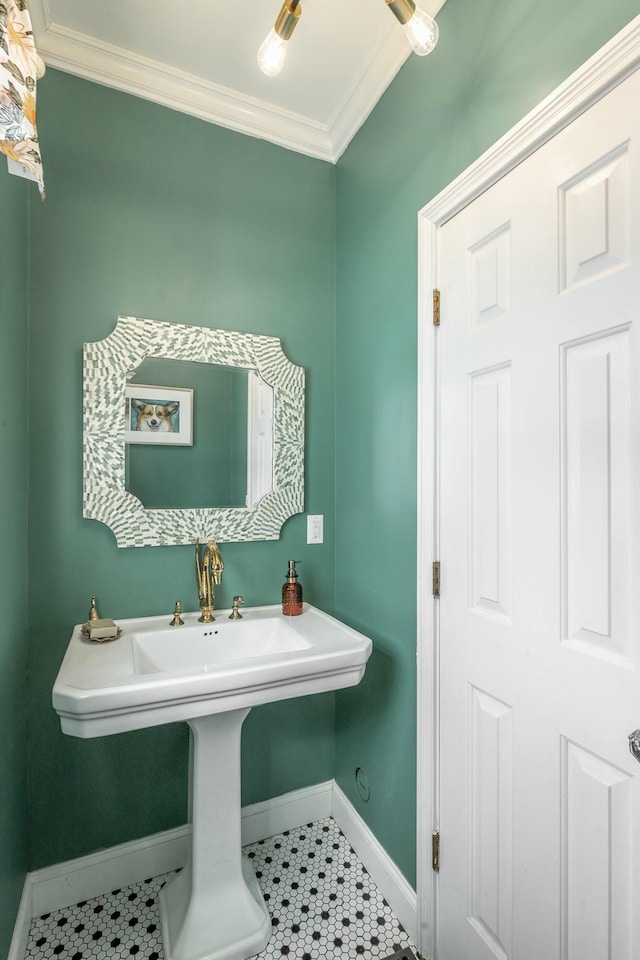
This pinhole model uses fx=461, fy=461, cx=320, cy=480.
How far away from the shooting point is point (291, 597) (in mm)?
1631

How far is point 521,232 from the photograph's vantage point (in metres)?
1.02

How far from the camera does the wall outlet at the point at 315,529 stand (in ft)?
6.02

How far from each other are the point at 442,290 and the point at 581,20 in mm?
557

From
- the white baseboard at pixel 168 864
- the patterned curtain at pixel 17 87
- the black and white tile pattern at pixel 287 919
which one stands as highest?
the patterned curtain at pixel 17 87

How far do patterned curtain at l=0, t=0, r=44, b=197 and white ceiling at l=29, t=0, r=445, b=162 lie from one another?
2.63 ft

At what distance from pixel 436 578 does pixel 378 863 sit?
1025 millimetres

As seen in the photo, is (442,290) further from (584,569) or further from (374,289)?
(584,569)

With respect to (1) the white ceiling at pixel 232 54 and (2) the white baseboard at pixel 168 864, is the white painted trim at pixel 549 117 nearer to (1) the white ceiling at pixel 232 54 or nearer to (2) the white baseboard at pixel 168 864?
(1) the white ceiling at pixel 232 54

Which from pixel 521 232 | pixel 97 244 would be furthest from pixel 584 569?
pixel 97 244

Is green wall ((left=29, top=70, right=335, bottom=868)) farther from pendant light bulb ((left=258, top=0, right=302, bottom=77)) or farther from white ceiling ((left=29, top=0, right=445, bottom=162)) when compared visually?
pendant light bulb ((left=258, top=0, right=302, bottom=77))

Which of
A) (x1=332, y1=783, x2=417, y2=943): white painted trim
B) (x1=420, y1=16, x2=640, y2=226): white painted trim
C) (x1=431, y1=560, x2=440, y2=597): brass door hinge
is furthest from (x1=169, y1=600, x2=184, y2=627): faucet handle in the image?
(x1=420, y1=16, x2=640, y2=226): white painted trim

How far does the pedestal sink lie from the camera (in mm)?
1064

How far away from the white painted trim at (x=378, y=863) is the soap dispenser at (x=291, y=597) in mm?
796

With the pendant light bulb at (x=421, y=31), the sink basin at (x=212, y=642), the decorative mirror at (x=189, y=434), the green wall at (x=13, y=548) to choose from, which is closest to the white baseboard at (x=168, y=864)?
the green wall at (x=13, y=548)
